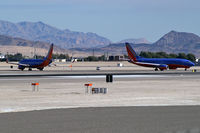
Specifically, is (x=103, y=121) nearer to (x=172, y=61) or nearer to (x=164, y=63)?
(x=164, y=63)

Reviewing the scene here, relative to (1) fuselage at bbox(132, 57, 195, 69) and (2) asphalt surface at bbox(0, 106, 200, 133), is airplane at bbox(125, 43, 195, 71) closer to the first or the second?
(1) fuselage at bbox(132, 57, 195, 69)

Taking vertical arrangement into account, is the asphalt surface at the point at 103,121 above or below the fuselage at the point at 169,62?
below

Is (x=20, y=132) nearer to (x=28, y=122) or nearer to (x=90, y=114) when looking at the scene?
(x=28, y=122)

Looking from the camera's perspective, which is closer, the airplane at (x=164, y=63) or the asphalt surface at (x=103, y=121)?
the asphalt surface at (x=103, y=121)

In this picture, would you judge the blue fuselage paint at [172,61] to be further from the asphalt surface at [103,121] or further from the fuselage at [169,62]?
the asphalt surface at [103,121]

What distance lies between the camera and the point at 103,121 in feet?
69.7

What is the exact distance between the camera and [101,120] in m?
21.6

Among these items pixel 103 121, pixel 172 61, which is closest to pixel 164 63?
pixel 172 61

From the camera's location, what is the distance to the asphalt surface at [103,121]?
731 inches

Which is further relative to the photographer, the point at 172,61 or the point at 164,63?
the point at 164,63

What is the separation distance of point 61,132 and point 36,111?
8.62m

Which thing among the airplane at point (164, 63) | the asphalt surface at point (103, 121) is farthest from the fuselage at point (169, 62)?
the asphalt surface at point (103, 121)

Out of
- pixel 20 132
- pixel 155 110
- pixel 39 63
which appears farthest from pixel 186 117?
pixel 39 63

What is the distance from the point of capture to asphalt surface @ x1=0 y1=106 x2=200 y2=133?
18.6 metres
